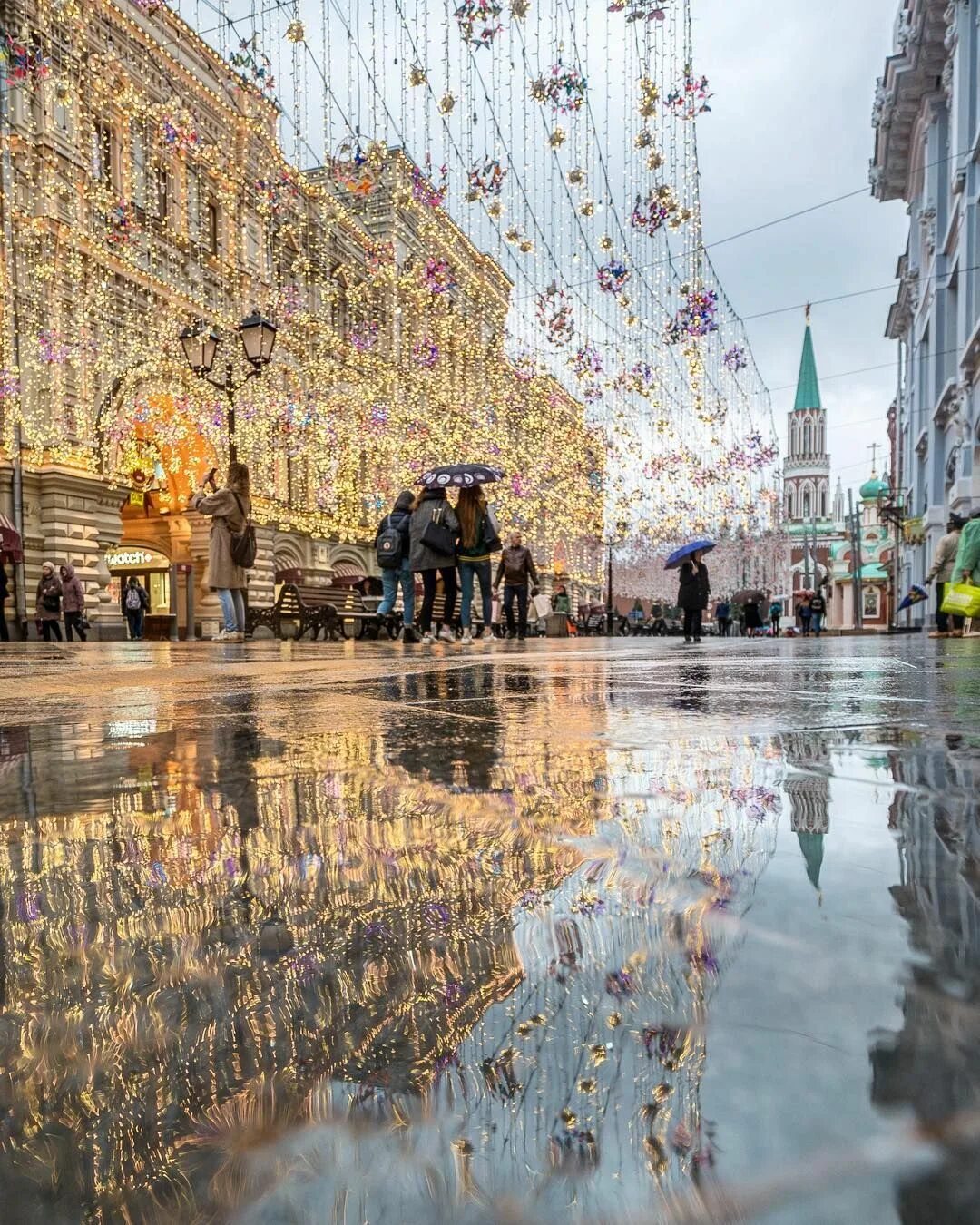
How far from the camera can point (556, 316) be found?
43.3ft

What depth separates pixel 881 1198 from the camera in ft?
0.63

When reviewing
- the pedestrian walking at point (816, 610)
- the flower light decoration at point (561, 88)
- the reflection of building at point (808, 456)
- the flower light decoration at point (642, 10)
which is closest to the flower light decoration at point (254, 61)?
the flower light decoration at point (561, 88)

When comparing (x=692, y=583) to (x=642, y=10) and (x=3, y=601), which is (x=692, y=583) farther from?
(x=3, y=601)

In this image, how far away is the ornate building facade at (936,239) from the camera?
48.1ft

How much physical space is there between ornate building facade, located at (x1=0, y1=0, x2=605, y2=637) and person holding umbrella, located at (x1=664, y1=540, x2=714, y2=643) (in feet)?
21.5

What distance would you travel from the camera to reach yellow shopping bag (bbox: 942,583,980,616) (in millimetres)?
7988

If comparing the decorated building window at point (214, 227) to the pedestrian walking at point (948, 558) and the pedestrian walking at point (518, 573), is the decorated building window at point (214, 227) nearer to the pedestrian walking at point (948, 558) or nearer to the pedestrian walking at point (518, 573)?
the pedestrian walking at point (518, 573)

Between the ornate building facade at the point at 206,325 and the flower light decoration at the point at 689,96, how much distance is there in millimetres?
5035

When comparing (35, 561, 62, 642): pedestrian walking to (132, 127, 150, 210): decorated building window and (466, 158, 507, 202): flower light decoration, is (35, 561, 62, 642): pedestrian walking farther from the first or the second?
(466, 158, 507, 202): flower light decoration

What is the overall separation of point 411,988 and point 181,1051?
3.3 inches

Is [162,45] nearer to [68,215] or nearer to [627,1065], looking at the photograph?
[68,215]

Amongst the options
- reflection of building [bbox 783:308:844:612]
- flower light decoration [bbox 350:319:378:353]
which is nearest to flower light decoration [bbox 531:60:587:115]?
flower light decoration [bbox 350:319:378:353]

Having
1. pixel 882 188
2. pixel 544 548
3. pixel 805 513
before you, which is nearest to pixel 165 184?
pixel 544 548

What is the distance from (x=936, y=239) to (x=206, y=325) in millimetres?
17554
